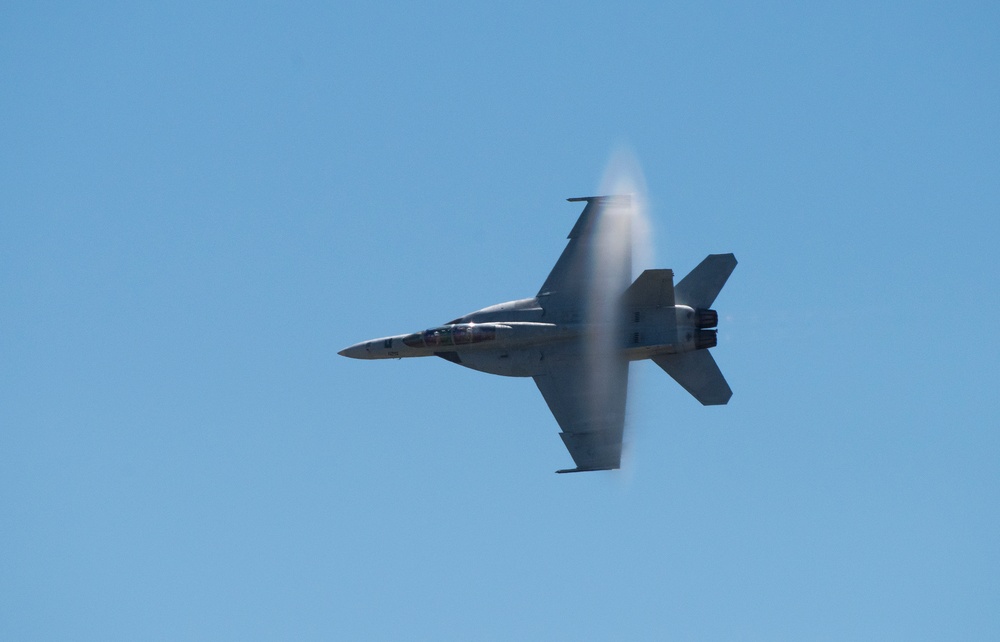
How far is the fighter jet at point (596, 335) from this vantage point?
38344mm

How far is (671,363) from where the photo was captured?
38.7 metres

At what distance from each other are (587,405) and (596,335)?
173 centimetres

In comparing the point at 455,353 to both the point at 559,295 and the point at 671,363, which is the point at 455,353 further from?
the point at 671,363

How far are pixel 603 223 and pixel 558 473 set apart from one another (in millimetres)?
6976

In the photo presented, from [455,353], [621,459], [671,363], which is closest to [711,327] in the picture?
[671,363]

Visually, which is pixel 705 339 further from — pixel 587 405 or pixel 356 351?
pixel 356 351

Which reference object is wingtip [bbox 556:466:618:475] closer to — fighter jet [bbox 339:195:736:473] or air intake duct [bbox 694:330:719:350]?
fighter jet [bbox 339:195:736:473]

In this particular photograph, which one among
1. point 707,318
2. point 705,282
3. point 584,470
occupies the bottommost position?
point 584,470

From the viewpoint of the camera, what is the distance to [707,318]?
38531 millimetres

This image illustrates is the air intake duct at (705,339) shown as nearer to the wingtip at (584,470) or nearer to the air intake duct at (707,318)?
the air intake duct at (707,318)

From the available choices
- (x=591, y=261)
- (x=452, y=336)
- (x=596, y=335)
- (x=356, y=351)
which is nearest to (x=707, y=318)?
(x=596, y=335)

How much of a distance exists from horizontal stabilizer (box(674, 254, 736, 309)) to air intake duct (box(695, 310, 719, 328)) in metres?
0.25

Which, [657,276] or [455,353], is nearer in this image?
[657,276]

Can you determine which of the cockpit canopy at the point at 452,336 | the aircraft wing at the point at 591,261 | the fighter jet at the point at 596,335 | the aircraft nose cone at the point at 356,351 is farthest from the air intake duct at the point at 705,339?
the aircraft nose cone at the point at 356,351
